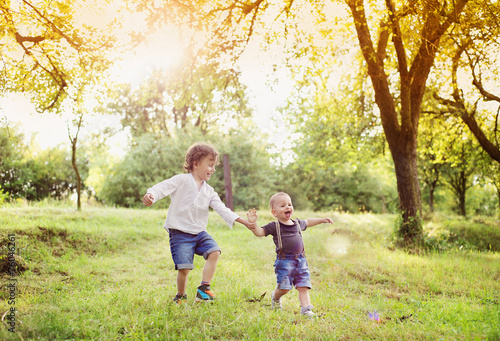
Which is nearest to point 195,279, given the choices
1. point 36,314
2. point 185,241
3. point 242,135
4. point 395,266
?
point 185,241

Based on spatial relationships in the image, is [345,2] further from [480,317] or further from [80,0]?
[480,317]

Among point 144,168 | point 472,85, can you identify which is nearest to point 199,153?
point 472,85

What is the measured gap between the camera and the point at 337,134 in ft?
61.3

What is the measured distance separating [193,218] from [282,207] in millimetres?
1121

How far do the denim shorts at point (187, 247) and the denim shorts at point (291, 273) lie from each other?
0.80 meters

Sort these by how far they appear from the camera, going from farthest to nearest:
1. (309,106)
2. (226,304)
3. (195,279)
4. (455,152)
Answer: (309,106), (455,152), (195,279), (226,304)

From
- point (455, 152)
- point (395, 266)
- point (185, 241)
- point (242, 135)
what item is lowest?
point (395, 266)

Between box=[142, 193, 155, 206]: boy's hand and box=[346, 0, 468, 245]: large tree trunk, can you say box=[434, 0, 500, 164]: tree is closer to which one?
box=[346, 0, 468, 245]: large tree trunk

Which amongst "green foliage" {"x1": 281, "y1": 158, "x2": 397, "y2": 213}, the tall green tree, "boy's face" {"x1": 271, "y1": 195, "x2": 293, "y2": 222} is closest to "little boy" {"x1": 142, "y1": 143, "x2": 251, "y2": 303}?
"boy's face" {"x1": 271, "y1": 195, "x2": 293, "y2": 222}

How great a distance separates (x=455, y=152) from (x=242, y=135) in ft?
47.9

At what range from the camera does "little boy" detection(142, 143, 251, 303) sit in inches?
187

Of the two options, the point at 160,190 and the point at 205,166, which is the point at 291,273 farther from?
the point at 160,190

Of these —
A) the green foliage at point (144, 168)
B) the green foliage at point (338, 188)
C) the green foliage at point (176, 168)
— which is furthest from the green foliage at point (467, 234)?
the green foliage at point (338, 188)

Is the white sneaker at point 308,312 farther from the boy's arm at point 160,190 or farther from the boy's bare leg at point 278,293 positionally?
the boy's arm at point 160,190
